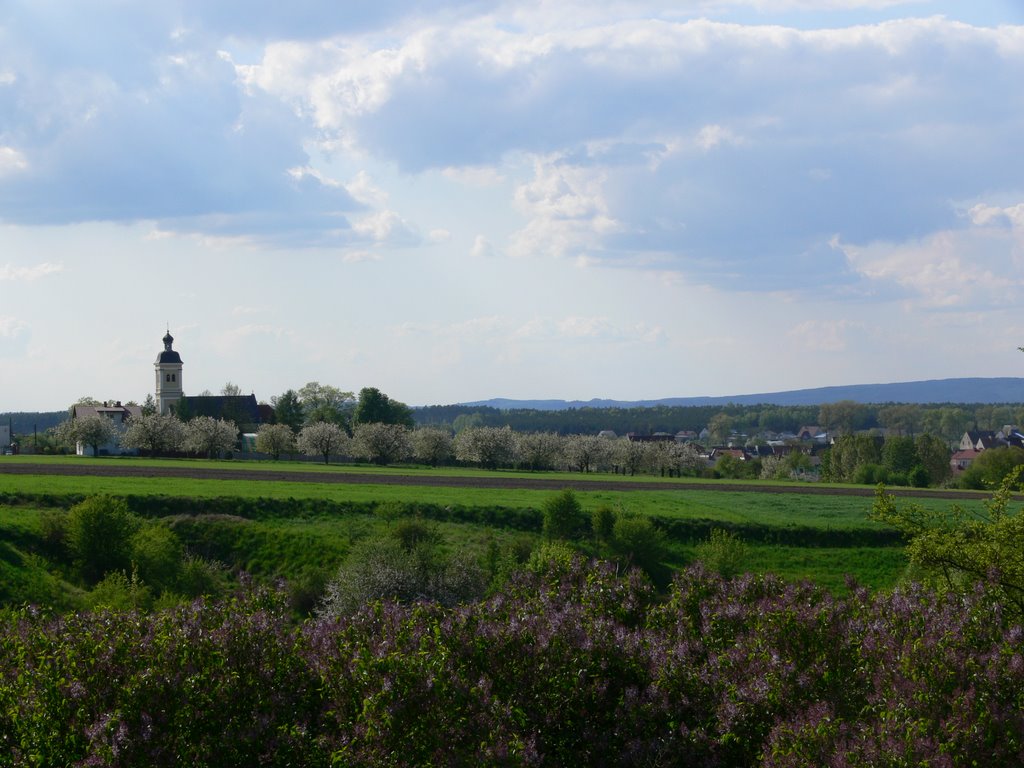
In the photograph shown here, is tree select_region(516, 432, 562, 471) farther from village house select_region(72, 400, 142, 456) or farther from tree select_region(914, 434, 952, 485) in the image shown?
village house select_region(72, 400, 142, 456)

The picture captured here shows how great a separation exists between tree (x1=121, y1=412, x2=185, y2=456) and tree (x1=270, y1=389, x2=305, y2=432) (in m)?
27.8

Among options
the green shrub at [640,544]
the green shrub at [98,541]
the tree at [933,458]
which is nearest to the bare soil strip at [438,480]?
the green shrub at [640,544]

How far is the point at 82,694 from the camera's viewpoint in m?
13.9

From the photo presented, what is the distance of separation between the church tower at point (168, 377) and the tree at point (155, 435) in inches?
1496

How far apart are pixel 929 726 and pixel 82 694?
33.8 ft

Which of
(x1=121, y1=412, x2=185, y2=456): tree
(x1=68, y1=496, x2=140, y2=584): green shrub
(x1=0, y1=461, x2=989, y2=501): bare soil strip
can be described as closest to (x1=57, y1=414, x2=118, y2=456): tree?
(x1=121, y1=412, x2=185, y2=456): tree

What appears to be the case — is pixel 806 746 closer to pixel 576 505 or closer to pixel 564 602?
pixel 564 602

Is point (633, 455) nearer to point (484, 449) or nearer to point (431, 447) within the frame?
point (484, 449)

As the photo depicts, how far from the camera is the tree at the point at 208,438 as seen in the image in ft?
407

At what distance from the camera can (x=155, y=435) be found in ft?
409

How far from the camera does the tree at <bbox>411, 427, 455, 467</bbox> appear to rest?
122375mm

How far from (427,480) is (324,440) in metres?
45.2

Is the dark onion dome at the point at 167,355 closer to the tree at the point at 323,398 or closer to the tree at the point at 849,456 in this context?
the tree at the point at 323,398

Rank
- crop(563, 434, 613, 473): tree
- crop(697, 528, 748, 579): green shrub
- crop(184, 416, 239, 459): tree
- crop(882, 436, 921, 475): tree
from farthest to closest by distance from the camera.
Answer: crop(563, 434, 613, 473): tree < crop(184, 416, 239, 459): tree < crop(882, 436, 921, 475): tree < crop(697, 528, 748, 579): green shrub
